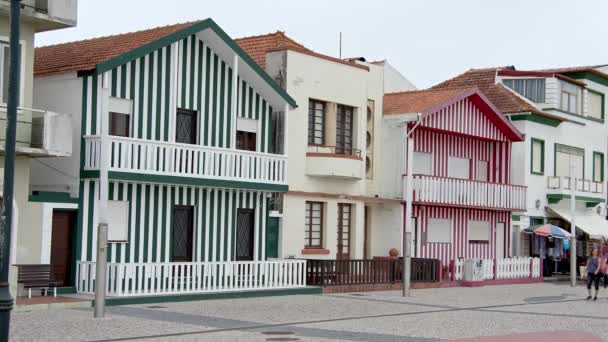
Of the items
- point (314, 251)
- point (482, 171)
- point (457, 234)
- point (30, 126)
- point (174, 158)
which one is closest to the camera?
point (30, 126)

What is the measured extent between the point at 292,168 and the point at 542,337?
14.4 m

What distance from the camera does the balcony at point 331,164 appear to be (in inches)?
1264

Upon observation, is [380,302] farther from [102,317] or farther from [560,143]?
[560,143]

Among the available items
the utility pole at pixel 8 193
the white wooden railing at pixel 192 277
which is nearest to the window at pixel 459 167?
the white wooden railing at pixel 192 277

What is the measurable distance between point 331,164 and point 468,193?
7.63 meters

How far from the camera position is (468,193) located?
124ft

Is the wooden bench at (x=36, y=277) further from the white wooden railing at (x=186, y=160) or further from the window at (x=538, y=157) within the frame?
the window at (x=538, y=157)

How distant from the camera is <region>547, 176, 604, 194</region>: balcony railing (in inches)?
1681

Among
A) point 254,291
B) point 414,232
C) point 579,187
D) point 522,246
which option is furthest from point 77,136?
point 579,187

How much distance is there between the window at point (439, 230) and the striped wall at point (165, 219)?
945 centimetres

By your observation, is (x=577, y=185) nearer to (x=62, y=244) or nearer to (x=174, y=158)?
(x=174, y=158)

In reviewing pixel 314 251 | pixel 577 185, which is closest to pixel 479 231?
pixel 577 185

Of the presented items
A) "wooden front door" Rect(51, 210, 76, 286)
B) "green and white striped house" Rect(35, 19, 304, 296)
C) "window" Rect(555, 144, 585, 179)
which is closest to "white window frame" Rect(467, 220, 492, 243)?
"window" Rect(555, 144, 585, 179)

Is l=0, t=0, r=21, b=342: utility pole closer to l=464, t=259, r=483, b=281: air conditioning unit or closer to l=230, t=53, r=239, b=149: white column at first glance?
l=230, t=53, r=239, b=149: white column
